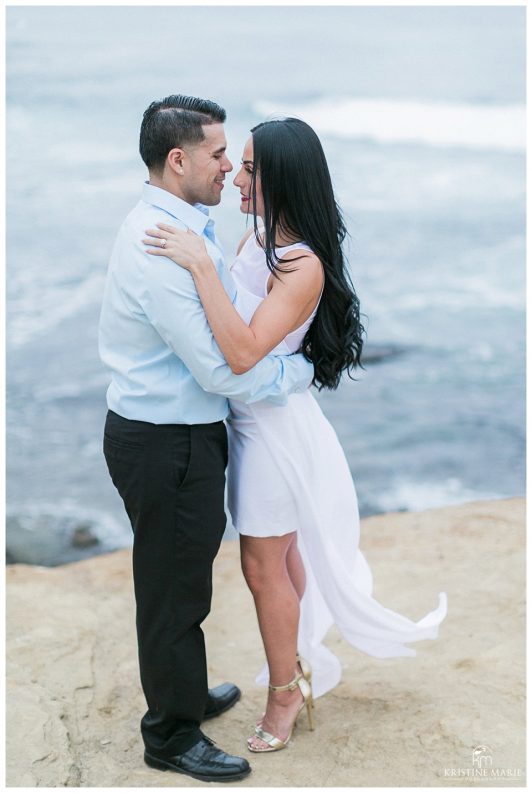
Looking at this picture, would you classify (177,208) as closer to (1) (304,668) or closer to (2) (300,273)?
(2) (300,273)

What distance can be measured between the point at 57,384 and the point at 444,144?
11620mm

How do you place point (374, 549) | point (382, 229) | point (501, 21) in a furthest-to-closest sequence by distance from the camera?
point (501, 21)
point (382, 229)
point (374, 549)

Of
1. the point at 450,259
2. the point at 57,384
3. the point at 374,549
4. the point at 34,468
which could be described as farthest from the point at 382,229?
the point at 374,549

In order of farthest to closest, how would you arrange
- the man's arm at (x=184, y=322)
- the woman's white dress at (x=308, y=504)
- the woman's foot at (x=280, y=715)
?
the woman's foot at (x=280, y=715) → the woman's white dress at (x=308, y=504) → the man's arm at (x=184, y=322)

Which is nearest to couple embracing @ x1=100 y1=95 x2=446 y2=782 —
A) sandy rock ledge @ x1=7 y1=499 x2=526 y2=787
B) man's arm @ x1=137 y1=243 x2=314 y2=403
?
man's arm @ x1=137 y1=243 x2=314 y2=403

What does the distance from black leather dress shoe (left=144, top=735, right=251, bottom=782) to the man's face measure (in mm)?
1736

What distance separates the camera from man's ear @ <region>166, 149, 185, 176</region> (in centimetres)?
264

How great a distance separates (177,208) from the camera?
2666mm

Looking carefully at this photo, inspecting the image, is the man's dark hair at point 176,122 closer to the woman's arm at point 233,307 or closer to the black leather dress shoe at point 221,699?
the woman's arm at point 233,307

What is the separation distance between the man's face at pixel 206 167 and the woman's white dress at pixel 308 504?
0.27 m

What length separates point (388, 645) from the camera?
10.8 ft

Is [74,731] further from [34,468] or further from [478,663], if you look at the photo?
[34,468]

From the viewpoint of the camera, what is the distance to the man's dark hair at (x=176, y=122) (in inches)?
104

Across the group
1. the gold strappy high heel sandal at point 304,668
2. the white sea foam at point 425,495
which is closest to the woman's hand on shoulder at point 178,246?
the gold strappy high heel sandal at point 304,668
